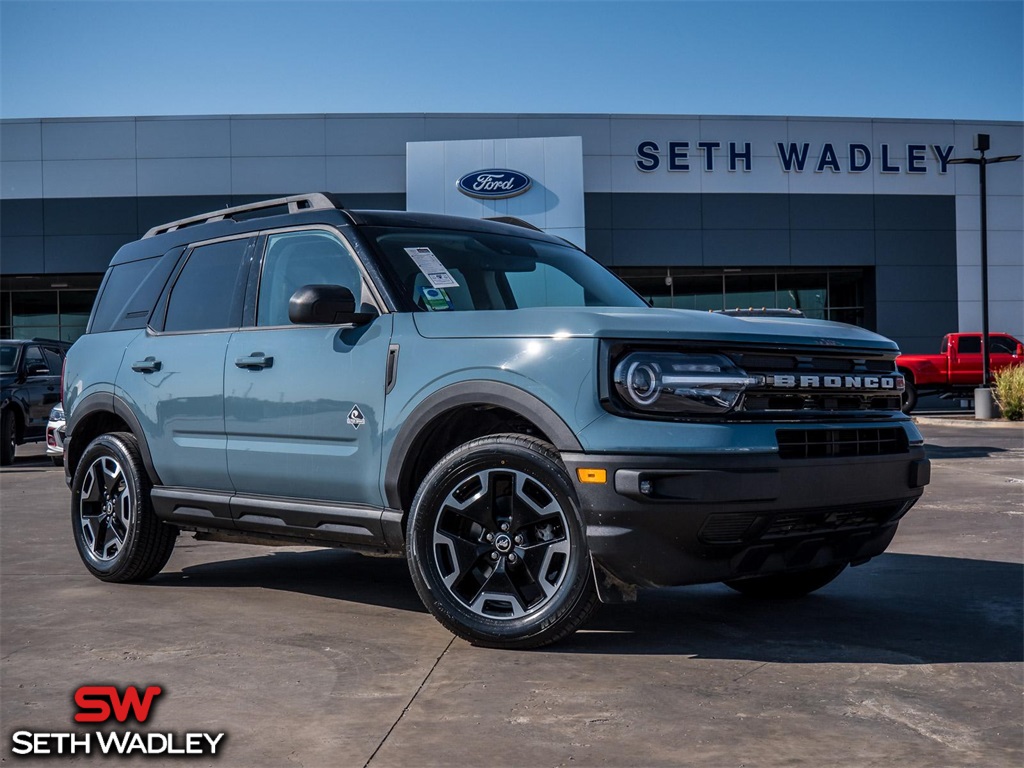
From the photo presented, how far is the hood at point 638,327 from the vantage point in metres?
4.03

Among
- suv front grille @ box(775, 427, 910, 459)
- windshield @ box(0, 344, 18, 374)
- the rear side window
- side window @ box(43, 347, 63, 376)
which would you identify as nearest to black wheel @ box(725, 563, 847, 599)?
suv front grille @ box(775, 427, 910, 459)

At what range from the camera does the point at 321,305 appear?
4.63 m

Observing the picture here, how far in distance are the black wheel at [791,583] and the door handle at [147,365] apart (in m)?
3.32

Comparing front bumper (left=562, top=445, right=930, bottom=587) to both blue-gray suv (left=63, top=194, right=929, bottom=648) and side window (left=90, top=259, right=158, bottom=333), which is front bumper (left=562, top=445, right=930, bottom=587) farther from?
side window (left=90, top=259, right=158, bottom=333)

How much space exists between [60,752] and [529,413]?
1.94 meters

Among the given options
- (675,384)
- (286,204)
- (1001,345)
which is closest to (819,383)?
(675,384)

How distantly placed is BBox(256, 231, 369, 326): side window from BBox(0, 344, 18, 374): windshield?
11151 mm

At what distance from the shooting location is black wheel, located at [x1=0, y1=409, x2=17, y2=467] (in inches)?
589

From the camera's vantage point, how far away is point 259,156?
31.9 meters

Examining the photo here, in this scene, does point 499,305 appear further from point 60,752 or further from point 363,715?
point 60,752

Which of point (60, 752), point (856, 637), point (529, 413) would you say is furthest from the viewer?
point (856, 637)

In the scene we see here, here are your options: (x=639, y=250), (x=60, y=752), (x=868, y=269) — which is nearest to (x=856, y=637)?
(x=60, y=752)

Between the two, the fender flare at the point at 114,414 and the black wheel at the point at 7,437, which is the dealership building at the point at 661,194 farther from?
the fender flare at the point at 114,414
